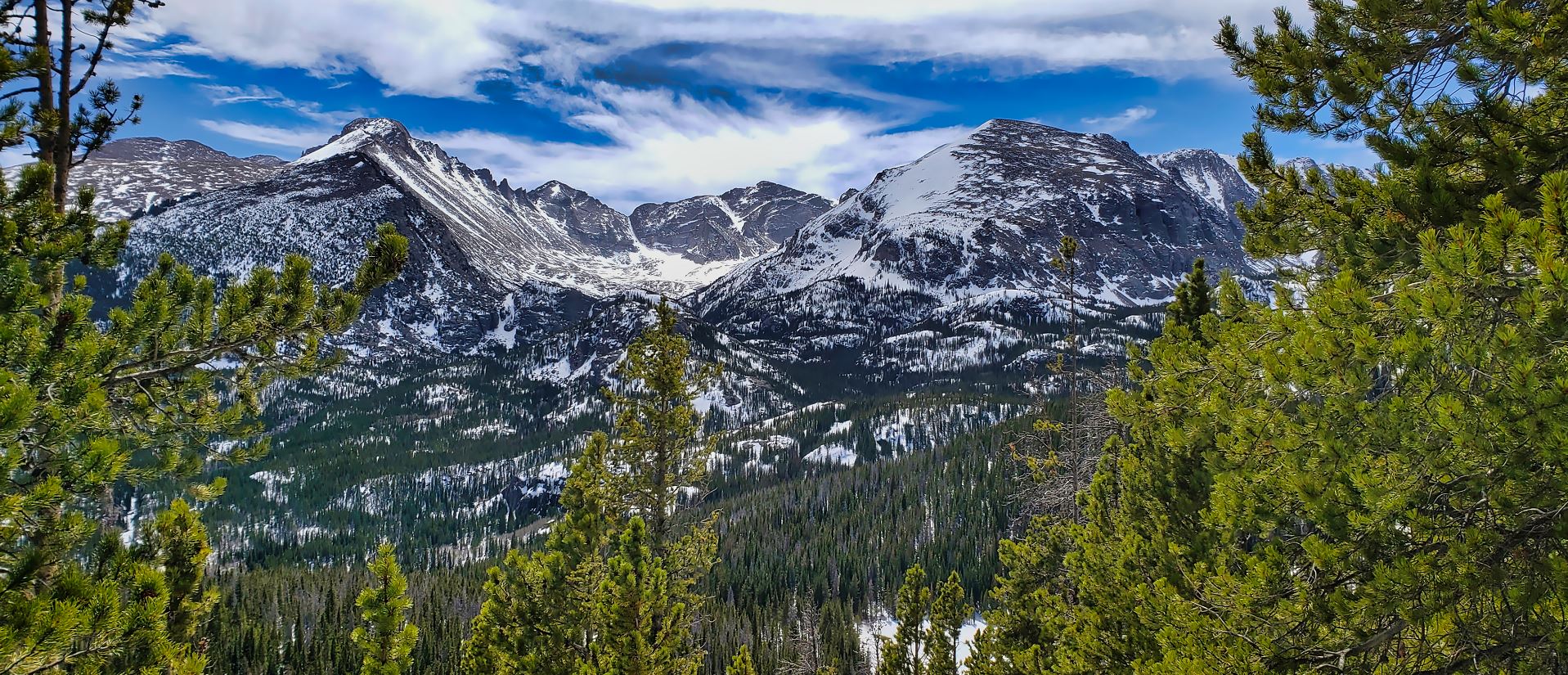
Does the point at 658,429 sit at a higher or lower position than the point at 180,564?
higher

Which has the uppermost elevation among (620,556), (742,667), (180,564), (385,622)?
(620,556)

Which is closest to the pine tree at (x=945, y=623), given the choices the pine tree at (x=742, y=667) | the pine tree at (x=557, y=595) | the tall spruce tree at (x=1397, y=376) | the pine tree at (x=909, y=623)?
the pine tree at (x=909, y=623)

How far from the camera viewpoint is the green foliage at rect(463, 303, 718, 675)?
12016mm

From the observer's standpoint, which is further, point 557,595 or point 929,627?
point 929,627

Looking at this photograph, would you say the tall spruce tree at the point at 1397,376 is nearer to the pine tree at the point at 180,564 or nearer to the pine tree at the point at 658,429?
the pine tree at the point at 180,564

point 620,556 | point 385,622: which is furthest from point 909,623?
point 385,622

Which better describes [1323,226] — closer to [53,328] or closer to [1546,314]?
[1546,314]

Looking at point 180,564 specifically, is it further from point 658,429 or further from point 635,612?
point 658,429

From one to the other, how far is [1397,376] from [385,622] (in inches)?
420

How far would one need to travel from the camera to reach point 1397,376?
4102mm

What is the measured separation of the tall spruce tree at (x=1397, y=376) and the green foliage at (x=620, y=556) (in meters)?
9.13

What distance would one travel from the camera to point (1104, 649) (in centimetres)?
938

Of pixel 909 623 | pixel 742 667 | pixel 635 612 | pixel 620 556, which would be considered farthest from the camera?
pixel 909 623

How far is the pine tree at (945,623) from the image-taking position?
16.3m
